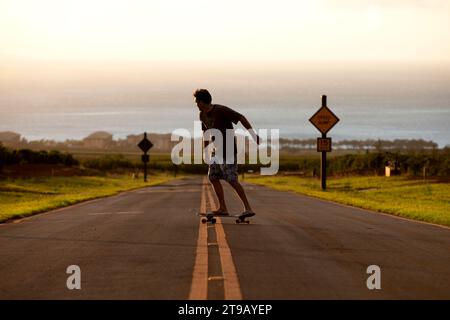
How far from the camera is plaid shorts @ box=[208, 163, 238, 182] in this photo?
14.6m

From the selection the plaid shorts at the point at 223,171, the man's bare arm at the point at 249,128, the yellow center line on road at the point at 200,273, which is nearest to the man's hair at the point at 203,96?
the man's bare arm at the point at 249,128

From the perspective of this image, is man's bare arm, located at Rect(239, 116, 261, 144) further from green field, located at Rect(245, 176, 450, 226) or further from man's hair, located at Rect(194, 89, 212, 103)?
green field, located at Rect(245, 176, 450, 226)

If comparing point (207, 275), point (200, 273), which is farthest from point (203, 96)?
point (207, 275)

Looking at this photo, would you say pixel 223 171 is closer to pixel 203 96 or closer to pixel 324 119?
pixel 203 96

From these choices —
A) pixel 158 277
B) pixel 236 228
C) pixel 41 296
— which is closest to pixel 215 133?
pixel 236 228

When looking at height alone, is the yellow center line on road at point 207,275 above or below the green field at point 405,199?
above

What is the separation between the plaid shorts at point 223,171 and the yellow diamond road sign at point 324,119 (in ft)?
77.2

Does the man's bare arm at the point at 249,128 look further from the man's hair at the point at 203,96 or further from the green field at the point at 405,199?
the green field at the point at 405,199

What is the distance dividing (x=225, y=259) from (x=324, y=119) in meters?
28.7

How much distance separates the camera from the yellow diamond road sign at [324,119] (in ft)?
125

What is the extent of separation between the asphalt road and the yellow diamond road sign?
2183 centimetres

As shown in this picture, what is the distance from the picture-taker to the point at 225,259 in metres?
9.98
